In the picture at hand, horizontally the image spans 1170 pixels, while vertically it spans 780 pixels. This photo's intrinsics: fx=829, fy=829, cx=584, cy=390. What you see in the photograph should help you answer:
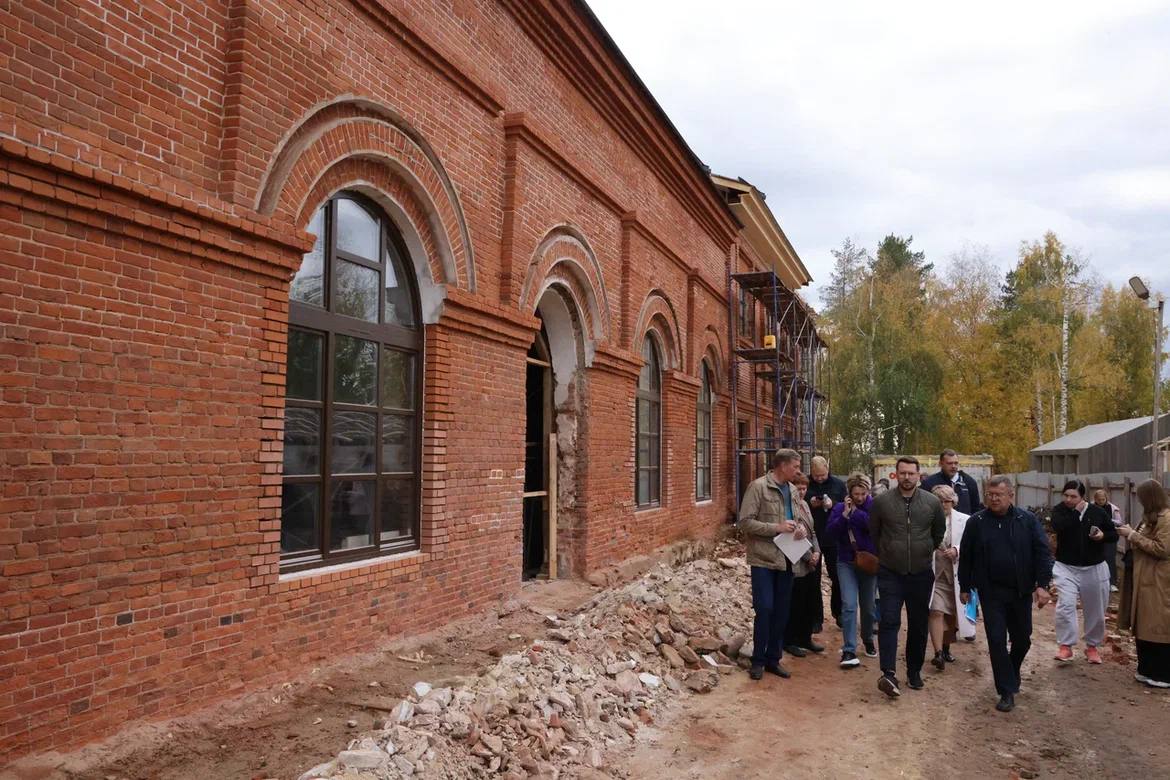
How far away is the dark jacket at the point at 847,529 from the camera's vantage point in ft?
25.7

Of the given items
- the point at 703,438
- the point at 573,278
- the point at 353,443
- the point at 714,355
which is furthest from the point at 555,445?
the point at 714,355

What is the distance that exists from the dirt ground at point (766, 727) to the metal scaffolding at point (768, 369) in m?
10.4

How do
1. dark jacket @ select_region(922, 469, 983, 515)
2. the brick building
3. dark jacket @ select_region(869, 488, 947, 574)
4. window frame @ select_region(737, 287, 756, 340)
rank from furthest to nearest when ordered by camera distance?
1. window frame @ select_region(737, 287, 756, 340)
2. dark jacket @ select_region(922, 469, 983, 515)
3. dark jacket @ select_region(869, 488, 947, 574)
4. the brick building

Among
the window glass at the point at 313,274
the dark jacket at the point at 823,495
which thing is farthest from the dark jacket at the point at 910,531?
the window glass at the point at 313,274

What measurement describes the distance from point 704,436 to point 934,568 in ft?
27.9

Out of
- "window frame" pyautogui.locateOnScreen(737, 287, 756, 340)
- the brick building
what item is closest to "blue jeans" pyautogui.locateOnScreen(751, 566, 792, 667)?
the brick building

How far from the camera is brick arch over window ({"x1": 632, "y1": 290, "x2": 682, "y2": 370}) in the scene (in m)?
12.3

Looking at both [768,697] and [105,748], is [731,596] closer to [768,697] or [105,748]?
[768,697]

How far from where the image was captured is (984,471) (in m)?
25.2

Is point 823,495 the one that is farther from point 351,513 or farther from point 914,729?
point 351,513

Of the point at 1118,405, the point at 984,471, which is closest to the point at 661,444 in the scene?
the point at 984,471

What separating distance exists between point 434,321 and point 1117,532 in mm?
6885

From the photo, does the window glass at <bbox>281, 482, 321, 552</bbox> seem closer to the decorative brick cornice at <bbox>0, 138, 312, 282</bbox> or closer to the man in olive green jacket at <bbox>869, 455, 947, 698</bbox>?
the decorative brick cornice at <bbox>0, 138, 312, 282</bbox>

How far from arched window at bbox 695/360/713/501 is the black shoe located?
28.3 feet
